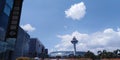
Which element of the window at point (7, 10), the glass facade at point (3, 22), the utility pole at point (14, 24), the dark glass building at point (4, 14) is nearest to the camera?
Result: the utility pole at point (14, 24)

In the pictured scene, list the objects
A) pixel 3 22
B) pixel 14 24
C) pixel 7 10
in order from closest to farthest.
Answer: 1. pixel 14 24
2. pixel 3 22
3. pixel 7 10

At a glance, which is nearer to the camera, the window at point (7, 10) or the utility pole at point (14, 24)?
the utility pole at point (14, 24)

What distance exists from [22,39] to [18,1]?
2980cm

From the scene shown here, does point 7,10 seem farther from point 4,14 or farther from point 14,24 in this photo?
point 14,24

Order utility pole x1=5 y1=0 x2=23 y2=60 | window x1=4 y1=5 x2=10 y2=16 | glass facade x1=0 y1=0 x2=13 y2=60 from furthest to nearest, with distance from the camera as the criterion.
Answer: window x1=4 y1=5 x2=10 y2=16, glass facade x1=0 y1=0 x2=13 y2=60, utility pole x1=5 y1=0 x2=23 y2=60

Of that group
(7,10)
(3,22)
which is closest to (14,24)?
(3,22)

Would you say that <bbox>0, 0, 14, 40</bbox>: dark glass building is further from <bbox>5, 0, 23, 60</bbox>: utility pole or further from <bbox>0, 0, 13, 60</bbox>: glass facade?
<bbox>5, 0, 23, 60</bbox>: utility pole

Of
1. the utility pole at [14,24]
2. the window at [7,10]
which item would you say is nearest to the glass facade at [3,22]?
the window at [7,10]

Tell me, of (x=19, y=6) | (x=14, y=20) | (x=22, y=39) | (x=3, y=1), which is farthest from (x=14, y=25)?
(x=22, y=39)

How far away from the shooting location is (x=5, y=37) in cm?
4453

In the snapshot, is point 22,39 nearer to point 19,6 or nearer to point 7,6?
point 7,6

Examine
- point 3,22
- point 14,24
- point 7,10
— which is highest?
point 7,10

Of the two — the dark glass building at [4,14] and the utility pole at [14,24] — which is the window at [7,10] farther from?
the utility pole at [14,24]

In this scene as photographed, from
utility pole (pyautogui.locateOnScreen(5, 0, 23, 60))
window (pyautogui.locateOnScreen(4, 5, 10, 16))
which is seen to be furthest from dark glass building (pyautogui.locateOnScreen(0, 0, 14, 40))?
utility pole (pyautogui.locateOnScreen(5, 0, 23, 60))
